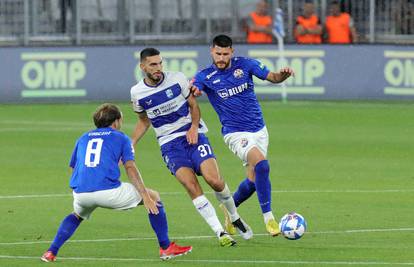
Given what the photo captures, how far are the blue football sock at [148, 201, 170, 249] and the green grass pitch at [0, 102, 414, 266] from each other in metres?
0.20

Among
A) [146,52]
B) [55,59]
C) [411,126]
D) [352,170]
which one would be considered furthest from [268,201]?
[55,59]

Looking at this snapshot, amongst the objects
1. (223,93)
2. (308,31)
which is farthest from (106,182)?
(308,31)

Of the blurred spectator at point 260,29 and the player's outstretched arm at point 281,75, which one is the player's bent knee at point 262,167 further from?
the blurred spectator at point 260,29

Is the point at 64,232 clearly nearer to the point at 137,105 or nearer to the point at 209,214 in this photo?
the point at 209,214

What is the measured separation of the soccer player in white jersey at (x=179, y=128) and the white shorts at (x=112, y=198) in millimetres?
1404

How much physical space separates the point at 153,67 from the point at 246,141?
58.0 inches

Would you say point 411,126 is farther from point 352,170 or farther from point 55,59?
point 55,59

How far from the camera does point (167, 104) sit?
44.4 ft

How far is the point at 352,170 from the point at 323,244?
7.00 meters

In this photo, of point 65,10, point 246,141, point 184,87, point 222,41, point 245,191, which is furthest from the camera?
point 65,10

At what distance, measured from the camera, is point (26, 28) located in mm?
→ 32188

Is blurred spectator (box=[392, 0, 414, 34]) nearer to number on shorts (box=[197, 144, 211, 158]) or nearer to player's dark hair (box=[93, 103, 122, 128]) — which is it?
number on shorts (box=[197, 144, 211, 158])

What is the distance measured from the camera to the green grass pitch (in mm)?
12539

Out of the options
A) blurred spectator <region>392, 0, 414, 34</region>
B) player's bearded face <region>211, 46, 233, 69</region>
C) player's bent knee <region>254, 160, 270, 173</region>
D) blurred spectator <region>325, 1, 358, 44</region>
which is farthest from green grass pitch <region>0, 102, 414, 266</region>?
blurred spectator <region>392, 0, 414, 34</region>
